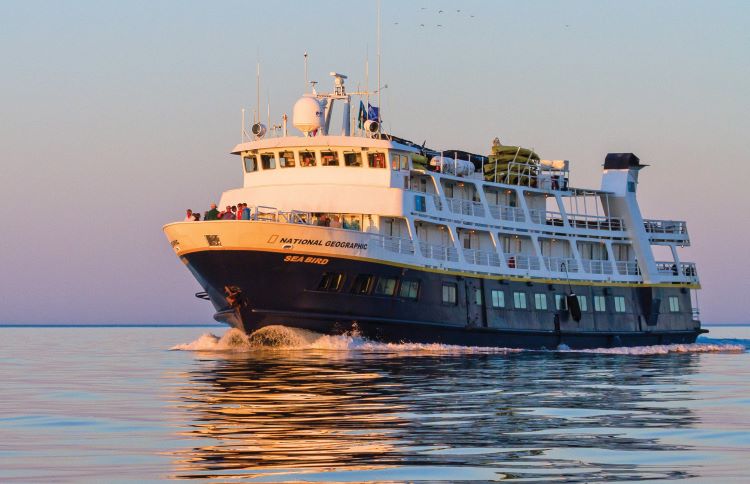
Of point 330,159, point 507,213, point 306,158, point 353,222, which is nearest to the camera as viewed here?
point 353,222

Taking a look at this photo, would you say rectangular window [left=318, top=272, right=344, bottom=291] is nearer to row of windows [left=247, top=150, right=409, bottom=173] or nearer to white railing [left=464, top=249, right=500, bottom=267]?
row of windows [left=247, top=150, right=409, bottom=173]

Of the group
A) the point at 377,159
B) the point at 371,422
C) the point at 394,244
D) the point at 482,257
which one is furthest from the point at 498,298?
the point at 371,422

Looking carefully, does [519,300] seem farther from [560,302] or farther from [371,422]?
[371,422]

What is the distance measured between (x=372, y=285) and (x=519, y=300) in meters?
8.49

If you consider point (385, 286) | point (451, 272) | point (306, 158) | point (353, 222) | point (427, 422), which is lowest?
point (427, 422)

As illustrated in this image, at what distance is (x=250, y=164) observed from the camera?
148 feet

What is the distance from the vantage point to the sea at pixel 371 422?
13.1 m

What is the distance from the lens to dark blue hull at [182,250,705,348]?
3788cm

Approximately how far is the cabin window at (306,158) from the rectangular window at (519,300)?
916 cm

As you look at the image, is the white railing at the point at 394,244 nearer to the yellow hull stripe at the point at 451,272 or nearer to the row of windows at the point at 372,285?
the yellow hull stripe at the point at 451,272

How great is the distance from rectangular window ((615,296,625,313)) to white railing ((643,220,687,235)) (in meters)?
4.58

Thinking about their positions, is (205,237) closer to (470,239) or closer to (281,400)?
(470,239)

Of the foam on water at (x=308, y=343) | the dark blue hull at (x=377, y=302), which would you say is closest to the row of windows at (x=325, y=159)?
the dark blue hull at (x=377, y=302)

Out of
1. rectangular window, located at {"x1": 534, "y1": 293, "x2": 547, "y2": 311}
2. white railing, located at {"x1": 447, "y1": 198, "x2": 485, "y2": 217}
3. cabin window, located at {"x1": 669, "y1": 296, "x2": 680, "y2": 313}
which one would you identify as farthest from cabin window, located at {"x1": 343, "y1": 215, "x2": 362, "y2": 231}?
cabin window, located at {"x1": 669, "y1": 296, "x2": 680, "y2": 313}
